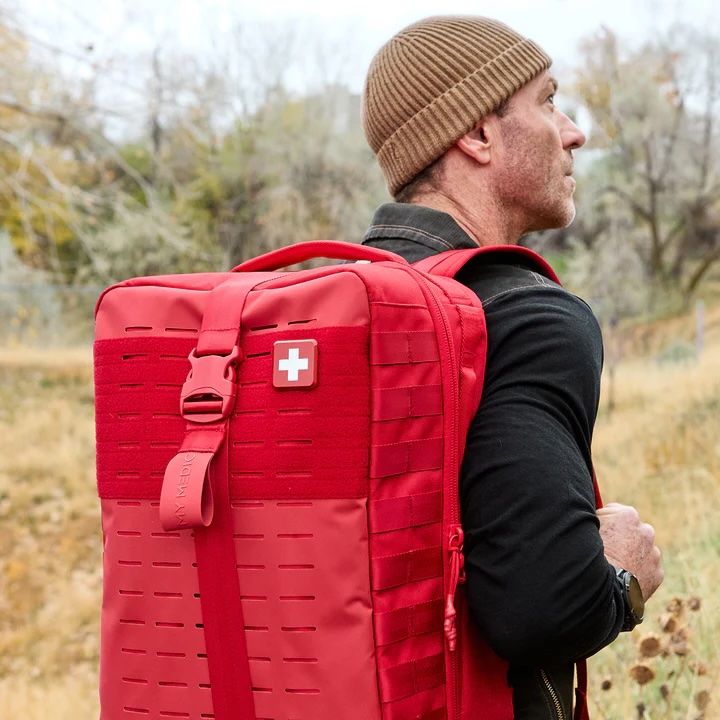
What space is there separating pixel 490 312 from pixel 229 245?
51.7 ft

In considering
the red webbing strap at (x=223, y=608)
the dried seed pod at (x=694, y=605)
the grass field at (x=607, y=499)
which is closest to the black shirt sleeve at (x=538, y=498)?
the red webbing strap at (x=223, y=608)

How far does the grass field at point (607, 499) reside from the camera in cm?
318

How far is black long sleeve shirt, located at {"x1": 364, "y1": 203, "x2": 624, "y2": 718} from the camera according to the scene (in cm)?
139

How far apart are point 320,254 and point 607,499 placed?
16.8 feet

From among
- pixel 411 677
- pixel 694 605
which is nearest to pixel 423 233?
pixel 411 677

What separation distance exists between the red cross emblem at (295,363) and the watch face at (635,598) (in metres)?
0.60

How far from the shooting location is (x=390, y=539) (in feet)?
4.60

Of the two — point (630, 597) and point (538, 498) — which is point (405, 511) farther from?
point (630, 597)

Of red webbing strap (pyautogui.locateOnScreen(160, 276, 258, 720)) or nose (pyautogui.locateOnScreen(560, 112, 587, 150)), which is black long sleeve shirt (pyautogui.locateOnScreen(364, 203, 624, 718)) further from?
nose (pyautogui.locateOnScreen(560, 112, 587, 150))

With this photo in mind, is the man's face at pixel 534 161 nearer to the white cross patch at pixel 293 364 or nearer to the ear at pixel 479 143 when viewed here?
the ear at pixel 479 143

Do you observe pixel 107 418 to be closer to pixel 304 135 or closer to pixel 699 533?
pixel 699 533

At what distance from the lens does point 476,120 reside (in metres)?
1.85

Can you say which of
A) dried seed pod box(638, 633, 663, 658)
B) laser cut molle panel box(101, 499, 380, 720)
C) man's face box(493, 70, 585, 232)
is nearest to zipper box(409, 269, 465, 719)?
laser cut molle panel box(101, 499, 380, 720)

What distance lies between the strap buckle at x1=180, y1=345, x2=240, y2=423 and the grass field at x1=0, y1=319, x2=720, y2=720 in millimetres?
1520
